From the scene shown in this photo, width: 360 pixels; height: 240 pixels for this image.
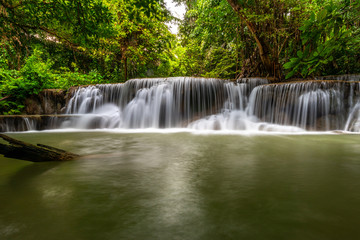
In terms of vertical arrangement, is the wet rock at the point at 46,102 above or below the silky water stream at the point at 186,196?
above

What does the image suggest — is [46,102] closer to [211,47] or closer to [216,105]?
[216,105]

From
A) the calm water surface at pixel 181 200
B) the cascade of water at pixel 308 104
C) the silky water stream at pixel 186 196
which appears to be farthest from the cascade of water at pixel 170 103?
the calm water surface at pixel 181 200

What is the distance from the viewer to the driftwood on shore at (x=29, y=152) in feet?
6.81

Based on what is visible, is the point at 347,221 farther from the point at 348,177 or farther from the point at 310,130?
the point at 310,130

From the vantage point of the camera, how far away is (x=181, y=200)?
4.98 feet

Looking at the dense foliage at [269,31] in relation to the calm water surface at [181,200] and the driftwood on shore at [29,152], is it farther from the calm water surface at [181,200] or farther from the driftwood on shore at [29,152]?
the driftwood on shore at [29,152]

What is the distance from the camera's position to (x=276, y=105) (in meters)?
A: 7.12

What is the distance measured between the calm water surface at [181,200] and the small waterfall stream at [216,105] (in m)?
4.37

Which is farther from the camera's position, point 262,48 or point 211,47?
point 211,47

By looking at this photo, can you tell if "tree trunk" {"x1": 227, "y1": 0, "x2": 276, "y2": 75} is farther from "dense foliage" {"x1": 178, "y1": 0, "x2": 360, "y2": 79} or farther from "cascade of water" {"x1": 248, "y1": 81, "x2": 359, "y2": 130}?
"cascade of water" {"x1": 248, "y1": 81, "x2": 359, "y2": 130}

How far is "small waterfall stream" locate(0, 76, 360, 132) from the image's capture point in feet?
20.5

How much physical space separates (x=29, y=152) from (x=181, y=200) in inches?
74.7

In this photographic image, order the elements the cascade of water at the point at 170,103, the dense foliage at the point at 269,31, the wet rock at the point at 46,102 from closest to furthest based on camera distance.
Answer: the dense foliage at the point at 269,31
the cascade of water at the point at 170,103
the wet rock at the point at 46,102

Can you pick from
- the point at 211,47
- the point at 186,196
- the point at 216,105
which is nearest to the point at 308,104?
the point at 216,105
